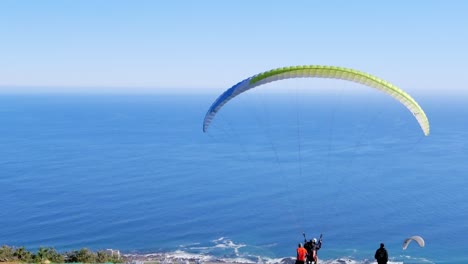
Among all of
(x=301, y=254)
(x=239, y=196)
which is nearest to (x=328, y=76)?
(x=301, y=254)

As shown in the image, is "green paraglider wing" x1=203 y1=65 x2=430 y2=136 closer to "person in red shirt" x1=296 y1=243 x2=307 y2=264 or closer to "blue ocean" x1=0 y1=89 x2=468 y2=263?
"person in red shirt" x1=296 y1=243 x2=307 y2=264

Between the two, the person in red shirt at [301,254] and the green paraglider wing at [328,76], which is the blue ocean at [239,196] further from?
the green paraglider wing at [328,76]

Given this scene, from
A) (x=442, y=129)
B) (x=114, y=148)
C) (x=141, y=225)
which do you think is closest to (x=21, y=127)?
(x=114, y=148)

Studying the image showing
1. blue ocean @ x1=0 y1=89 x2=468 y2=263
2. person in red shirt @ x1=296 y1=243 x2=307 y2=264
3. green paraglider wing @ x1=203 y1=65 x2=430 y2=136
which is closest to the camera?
person in red shirt @ x1=296 y1=243 x2=307 y2=264

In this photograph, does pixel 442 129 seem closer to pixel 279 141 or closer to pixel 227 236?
pixel 279 141

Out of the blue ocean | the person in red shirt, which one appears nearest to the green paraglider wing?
the person in red shirt

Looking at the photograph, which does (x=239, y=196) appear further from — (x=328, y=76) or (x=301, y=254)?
(x=301, y=254)

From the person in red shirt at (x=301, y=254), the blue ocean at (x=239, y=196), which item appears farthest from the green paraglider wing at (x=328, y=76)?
the blue ocean at (x=239, y=196)

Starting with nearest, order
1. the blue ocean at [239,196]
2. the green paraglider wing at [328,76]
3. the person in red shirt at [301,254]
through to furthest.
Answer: the person in red shirt at [301,254] < the green paraglider wing at [328,76] < the blue ocean at [239,196]
